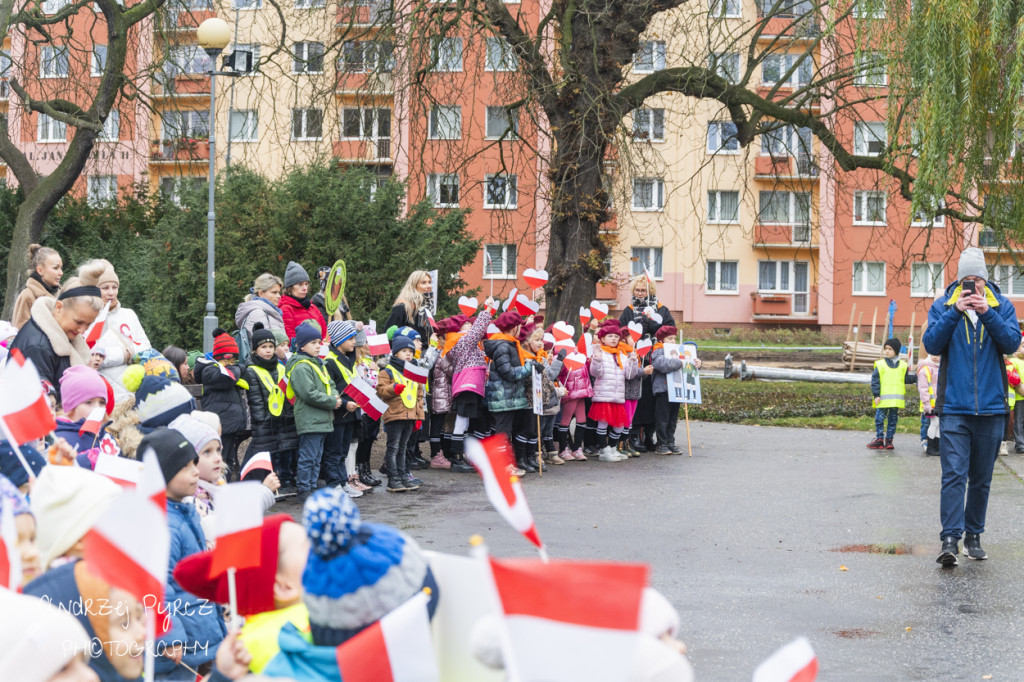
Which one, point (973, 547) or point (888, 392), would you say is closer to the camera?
point (973, 547)

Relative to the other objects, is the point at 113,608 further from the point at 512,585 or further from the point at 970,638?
the point at 970,638

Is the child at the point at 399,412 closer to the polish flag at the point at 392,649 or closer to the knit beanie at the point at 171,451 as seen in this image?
the knit beanie at the point at 171,451

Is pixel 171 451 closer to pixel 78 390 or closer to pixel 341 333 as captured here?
pixel 78 390

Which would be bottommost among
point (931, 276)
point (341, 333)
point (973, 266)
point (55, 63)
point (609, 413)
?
point (609, 413)

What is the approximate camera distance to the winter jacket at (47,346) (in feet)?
22.2

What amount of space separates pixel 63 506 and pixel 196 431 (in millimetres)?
1331

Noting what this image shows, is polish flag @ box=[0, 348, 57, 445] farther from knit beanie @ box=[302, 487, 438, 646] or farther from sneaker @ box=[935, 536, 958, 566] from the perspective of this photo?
sneaker @ box=[935, 536, 958, 566]

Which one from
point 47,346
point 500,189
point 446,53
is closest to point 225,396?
point 47,346

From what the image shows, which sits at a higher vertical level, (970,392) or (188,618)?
(970,392)

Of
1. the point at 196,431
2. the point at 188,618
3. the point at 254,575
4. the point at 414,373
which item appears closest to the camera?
the point at 254,575

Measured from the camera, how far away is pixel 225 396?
10.2 meters

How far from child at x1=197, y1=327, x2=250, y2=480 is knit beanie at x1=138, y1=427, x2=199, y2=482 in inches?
215

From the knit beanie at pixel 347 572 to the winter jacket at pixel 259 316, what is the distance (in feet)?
27.0

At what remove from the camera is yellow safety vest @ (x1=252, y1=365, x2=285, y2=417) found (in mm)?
10180
